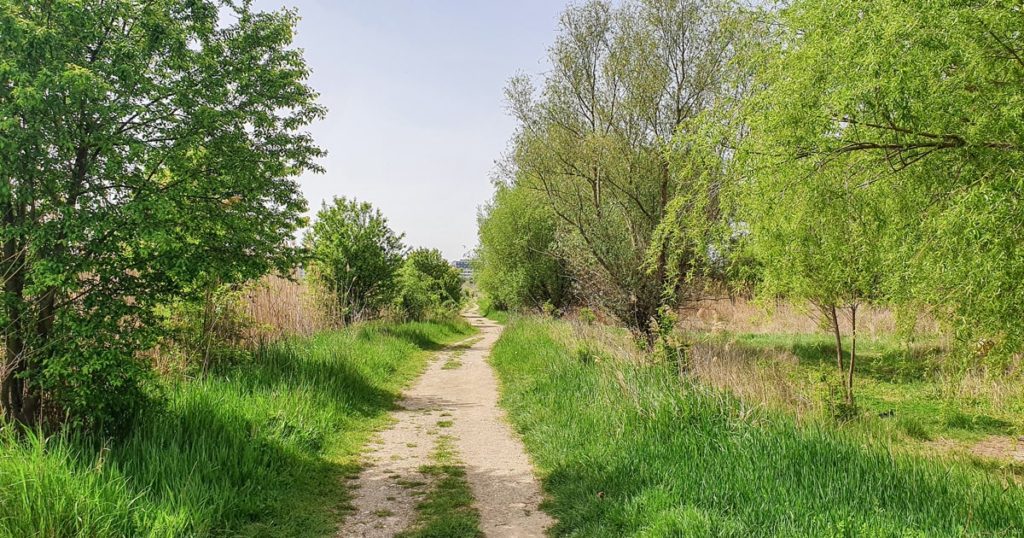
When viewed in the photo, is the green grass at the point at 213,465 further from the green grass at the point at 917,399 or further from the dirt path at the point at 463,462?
the green grass at the point at 917,399

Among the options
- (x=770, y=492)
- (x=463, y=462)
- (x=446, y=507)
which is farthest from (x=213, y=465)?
(x=770, y=492)

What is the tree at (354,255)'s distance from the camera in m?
17.8

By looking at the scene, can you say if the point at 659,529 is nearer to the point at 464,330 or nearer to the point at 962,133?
the point at 962,133

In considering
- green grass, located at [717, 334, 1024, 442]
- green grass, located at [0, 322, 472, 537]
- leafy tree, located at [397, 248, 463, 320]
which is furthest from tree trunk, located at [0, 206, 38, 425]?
leafy tree, located at [397, 248, 463, 320]

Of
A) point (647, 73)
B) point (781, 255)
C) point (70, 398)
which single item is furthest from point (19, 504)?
point (647, 73)

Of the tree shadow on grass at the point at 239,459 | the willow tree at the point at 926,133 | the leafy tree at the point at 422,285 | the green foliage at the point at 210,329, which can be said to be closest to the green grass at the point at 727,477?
the willow tree at the point at 926,133

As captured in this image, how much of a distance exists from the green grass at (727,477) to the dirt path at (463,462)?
30 cm

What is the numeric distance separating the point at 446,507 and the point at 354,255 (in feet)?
46.4

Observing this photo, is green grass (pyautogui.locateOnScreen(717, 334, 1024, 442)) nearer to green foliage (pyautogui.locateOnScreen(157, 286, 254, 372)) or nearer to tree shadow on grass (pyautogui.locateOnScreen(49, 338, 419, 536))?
tree shadow on grass (pyautogui.locateOnScreen(49, 338, 419, 536))

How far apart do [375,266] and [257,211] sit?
40.6 feet

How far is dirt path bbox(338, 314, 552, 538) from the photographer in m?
4.93

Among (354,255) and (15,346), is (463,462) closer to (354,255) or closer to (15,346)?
(15,346)

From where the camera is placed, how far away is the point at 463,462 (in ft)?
21.9

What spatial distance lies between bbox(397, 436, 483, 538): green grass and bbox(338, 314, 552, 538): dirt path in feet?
0.29
